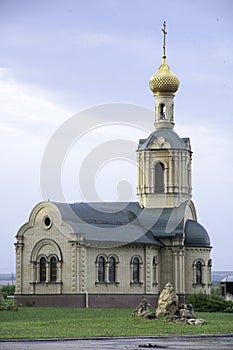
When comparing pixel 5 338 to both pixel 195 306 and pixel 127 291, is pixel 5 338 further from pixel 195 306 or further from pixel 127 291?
pixel 127 291

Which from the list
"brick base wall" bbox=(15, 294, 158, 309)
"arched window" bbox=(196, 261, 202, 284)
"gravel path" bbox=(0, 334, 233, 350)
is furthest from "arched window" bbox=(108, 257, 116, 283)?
"gravel path" bbox=(0, 334, 233, 350)

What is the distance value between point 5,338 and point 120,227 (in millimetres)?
34629

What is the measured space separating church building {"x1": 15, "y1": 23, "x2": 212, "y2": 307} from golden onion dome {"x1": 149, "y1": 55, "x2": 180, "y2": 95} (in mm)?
71

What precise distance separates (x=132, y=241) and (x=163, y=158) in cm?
811

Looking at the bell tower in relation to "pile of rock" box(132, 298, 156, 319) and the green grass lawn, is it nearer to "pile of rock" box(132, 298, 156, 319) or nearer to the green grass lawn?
"pile of rock" box(132, 298, 156, 319)

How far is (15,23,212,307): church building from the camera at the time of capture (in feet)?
195

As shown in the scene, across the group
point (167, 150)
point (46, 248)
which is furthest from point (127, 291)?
point (167, 150)

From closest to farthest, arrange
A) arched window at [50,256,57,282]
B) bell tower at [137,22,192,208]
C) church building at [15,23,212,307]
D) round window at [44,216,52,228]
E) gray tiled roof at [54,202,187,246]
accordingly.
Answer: church building at [15,23,212,307], arched window at [50,256,57,282], round window at [44,216,52,228], gray tiled roof at [54,202,187,246], bell tower at [137,22,192,208]

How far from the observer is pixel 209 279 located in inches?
2598

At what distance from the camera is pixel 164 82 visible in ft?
222

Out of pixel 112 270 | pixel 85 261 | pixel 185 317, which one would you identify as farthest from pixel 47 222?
pixel 185 317

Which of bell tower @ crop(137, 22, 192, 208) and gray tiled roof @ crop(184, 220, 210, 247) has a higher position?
bell tower @ crop(137, 22, 192, 208)

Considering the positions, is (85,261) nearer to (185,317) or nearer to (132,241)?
(132,241)

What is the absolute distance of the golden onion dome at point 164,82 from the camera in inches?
2665
